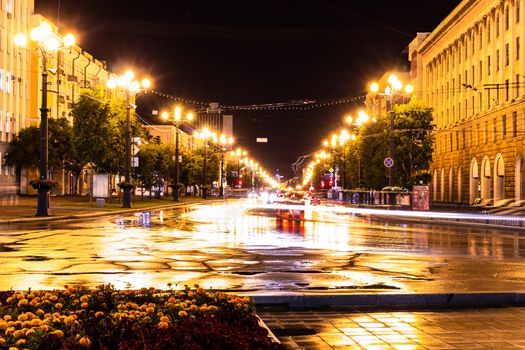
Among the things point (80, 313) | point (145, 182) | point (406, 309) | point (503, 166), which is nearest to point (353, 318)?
point (406, 309)

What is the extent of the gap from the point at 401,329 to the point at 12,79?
68.0 meters

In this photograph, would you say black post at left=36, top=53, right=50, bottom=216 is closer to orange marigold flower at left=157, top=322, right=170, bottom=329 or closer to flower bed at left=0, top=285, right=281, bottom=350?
flower bed at left=0, top=285, right=281, bottom=350

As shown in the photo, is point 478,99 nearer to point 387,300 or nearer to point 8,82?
point 8,82

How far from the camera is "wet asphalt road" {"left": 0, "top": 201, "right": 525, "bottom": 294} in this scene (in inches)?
456

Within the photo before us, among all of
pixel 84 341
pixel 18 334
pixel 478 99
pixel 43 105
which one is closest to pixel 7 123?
pixel 43 105

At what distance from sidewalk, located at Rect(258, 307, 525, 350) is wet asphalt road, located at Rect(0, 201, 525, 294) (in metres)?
1.33

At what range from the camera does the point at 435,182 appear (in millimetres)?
90375

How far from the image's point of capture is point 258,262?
1532cm

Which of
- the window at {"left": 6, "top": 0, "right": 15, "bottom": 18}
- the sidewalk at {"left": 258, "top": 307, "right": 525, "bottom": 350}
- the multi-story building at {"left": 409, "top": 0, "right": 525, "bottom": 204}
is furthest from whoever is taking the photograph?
the window at {"left": 6, "top": 0, "right": 15, "bottom": 18}

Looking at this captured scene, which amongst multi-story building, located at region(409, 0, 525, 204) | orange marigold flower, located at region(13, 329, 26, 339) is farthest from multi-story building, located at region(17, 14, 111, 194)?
orange marigold flower, located at region(13, 329, 26, 339)

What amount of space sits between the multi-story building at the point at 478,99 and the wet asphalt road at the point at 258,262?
3302 centimetres

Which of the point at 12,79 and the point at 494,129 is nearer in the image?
the point at 494,129

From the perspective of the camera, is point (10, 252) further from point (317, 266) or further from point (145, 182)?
point (145, 182)

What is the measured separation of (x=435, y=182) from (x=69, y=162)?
45.3 meters
